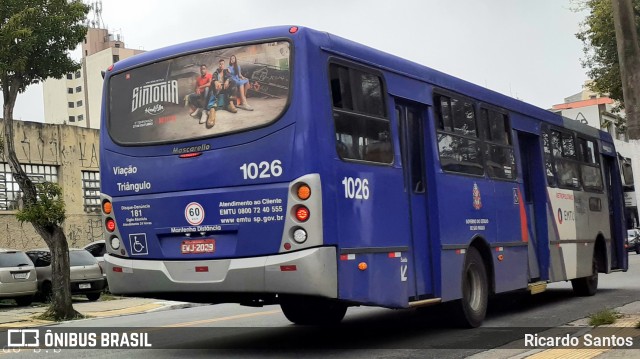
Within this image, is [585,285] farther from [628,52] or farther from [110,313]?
[110,313]

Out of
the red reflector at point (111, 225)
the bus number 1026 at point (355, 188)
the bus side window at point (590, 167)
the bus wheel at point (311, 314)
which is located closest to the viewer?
the bus number 1026 at point (355, 188)

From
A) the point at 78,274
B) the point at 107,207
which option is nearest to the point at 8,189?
the point at 78,274

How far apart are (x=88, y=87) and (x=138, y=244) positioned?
3878 inches

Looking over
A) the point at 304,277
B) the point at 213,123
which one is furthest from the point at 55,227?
the point at 304,277

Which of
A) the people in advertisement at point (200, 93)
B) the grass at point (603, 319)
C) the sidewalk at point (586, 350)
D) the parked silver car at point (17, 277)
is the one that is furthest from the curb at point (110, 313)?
the grass at point (603, 319)

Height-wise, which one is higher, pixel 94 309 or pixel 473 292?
pixel 473 292

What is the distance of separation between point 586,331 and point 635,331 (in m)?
0.73

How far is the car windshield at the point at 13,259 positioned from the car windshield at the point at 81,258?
4.31 feet

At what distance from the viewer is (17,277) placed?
19609mm

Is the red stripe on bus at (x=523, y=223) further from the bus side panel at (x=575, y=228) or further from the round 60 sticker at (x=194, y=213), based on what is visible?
the round 60 sticker at (x=194, y=213)

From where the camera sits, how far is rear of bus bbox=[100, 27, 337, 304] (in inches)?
313

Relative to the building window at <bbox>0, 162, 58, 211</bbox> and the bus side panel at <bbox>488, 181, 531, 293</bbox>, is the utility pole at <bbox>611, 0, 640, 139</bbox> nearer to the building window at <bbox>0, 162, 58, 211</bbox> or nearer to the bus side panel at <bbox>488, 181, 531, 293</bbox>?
the bus side panel at <bbox>488, 181, 531, 293</bbox>

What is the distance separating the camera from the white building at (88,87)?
100106 mm

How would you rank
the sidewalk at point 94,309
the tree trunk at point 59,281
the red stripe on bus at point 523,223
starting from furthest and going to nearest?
the tree trunk at point 59,281
the sidewalk at point 94,309
the red stripe on bus at point 523,223
